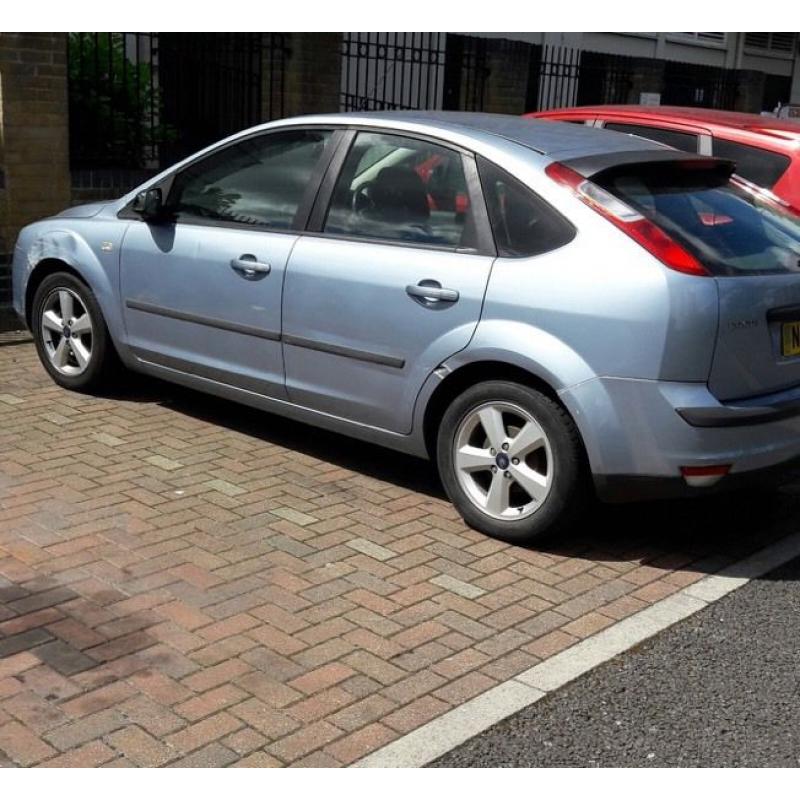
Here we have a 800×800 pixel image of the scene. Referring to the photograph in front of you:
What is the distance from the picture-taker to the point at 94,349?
6676 millimetres

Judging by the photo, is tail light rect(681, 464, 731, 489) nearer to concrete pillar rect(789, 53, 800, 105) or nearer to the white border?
the white border

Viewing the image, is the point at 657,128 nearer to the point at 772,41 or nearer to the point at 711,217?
the point at 711,217

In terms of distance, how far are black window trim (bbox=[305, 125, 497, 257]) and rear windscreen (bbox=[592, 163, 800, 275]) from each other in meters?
0.51

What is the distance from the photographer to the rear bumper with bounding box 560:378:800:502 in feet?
14.8

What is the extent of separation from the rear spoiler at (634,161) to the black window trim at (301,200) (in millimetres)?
1251

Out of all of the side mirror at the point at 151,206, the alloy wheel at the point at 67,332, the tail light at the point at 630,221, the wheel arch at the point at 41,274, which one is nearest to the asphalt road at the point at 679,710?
the tail light at the point at 630,221

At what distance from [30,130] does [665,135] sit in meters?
4.83

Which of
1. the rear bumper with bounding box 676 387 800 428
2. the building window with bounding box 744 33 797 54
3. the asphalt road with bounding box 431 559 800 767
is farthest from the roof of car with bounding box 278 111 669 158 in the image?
the building window with bounding box 744 33 797 54

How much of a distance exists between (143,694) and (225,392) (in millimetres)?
2580

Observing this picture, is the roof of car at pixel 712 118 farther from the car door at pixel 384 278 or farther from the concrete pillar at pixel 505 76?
the concrete pillar at pixel 505 76

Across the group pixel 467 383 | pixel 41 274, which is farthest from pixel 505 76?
pixel 467 383

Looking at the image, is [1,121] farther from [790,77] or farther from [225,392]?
[790,77]

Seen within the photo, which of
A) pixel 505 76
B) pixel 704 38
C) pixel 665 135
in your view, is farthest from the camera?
pixel 704 38

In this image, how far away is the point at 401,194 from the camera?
5336mm
